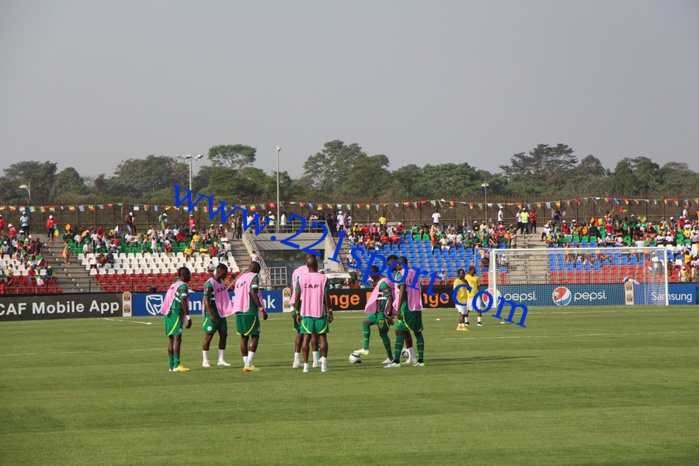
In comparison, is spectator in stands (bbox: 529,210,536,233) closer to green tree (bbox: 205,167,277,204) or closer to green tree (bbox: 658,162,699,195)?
green tree (bbox: 205,167,277,204)

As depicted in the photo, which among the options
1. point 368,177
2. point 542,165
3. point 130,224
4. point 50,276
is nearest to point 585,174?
point 542,165

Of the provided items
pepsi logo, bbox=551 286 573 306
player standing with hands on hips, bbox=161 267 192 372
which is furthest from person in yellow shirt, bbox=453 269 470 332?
pepsi logo, bbox=551 286 573 306

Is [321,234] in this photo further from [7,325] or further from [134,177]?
[134,177]

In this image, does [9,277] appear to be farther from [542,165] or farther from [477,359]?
[542,165]

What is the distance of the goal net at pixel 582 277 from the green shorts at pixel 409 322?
27185mm

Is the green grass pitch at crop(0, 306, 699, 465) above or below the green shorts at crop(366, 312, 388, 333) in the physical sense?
below

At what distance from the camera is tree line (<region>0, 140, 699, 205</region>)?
103 m

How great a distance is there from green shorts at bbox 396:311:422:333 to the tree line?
226ft

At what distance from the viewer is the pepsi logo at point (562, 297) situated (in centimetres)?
4594

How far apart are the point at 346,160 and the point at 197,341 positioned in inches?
4895

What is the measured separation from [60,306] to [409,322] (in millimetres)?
29259

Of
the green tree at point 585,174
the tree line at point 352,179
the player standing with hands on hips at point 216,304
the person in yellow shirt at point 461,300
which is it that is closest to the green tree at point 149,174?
the tree line at point 352,179

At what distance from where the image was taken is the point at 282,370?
18.9 metres

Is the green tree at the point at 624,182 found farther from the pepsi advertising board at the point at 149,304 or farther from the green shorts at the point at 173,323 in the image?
the green shorts at the point at 173,323
